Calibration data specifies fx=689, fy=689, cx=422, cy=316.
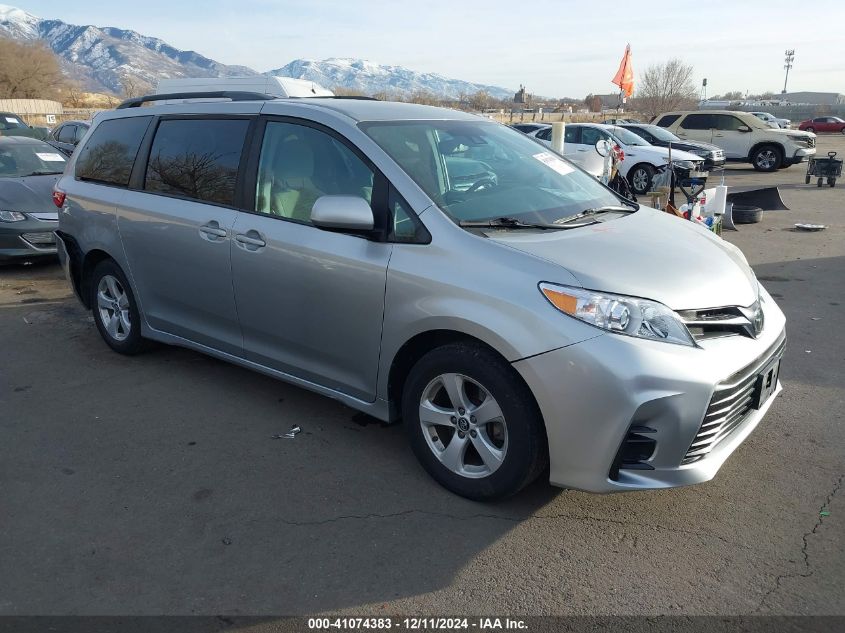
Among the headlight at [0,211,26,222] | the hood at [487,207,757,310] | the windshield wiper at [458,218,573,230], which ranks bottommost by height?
the headlight at [0,211,26,222]

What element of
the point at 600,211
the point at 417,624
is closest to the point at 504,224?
the point at 600,211

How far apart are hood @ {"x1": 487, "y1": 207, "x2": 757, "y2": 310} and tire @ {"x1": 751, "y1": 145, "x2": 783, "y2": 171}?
66.5ft

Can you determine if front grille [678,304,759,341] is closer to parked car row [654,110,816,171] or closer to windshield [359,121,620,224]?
windshield [359,121,620,224]

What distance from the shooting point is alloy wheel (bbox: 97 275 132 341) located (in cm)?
526

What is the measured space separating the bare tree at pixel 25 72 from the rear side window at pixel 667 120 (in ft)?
193

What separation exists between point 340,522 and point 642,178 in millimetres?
14657

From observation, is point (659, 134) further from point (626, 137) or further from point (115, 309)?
point (115, 309)

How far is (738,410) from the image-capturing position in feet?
10.2

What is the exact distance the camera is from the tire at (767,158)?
69.6ft

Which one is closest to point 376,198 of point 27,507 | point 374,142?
point 374,142

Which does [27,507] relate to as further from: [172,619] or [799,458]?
[799,458]

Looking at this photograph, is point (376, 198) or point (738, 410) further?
point (376, 198)

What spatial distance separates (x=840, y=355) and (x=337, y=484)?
13.4ft

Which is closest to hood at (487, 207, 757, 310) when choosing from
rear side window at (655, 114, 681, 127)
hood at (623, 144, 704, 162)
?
hood at (623, 144, 704, 162)
